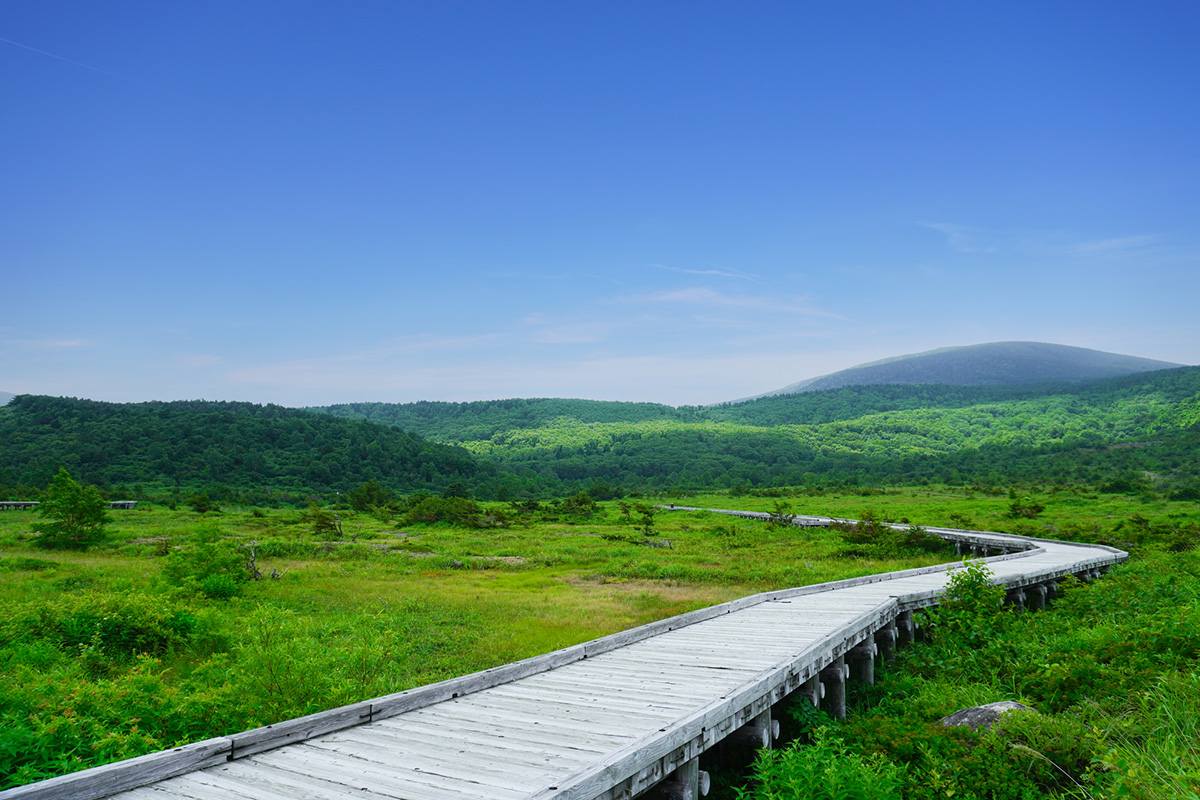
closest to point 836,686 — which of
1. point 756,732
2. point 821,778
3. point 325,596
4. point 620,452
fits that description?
point 756,732

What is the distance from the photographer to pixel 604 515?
62.6 meters

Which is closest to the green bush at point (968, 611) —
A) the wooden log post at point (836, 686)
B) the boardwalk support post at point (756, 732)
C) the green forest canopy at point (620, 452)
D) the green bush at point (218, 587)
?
the wooden log post at point (836, 686)

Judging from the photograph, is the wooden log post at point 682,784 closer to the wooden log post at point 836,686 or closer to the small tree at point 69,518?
the wooden log post at point 836,686

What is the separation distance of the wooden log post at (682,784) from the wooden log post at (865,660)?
7042 mm

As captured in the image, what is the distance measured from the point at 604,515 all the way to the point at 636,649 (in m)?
51.5

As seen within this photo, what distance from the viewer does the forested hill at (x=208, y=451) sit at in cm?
9156

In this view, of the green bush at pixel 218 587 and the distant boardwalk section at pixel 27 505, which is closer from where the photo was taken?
the green bush at pixel 218 587

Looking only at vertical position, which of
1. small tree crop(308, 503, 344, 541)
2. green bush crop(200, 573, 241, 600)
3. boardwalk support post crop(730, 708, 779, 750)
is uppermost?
boardwalk support post crop(730, 708, 779, 750)

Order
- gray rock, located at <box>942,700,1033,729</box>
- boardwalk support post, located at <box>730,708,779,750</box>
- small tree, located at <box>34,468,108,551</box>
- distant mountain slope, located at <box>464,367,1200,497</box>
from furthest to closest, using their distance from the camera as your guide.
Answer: distant mountain slope, located at <box>464,367,1200,497</box>, small tree, located at <box>34,468,108,551</box>, gray rock, located at <box>942,700,1033,729</box>, boardwalk support post, located at <box>730,708,779,750</box>

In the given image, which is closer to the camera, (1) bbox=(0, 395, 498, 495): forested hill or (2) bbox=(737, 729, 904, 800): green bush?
(2) bbox=(737, 729, 904, 800): green bush

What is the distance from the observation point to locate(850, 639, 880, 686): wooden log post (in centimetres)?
1348

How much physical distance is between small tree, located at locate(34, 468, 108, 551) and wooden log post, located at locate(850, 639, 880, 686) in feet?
126

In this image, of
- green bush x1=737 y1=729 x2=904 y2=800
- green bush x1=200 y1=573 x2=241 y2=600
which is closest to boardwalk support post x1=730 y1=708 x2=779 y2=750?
green bush x1=737 y1=729 x2=904 y2=800

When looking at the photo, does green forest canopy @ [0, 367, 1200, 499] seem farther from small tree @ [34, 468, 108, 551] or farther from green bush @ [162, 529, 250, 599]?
green bush @ [162, 529, 250, 599]
